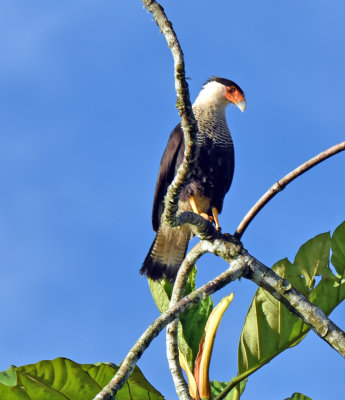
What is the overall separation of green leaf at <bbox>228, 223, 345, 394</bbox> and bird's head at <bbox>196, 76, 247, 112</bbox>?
2.93 m

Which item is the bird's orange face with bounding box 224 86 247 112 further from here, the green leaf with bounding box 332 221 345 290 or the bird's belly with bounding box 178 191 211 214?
the green leaf with bounding box 332 221 345 290

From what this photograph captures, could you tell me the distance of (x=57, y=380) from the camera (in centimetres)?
290

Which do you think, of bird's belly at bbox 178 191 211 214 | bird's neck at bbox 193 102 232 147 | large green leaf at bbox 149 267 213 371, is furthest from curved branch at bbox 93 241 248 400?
bird's neck at bbox 193 102 232 147

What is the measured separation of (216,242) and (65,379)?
0.91 metres

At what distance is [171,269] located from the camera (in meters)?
4.97

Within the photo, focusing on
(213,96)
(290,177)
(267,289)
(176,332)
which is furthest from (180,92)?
(213,96)

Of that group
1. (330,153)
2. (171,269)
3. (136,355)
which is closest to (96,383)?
(136,355)

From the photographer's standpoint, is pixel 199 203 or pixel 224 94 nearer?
pixel 199 203

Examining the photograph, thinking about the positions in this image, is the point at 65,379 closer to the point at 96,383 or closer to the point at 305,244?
the point at 96,383

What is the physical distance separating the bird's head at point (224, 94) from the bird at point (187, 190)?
1.70 ft

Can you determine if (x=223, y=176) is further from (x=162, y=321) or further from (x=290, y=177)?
(x=162, y=321)

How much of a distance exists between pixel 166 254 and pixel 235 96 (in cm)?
166

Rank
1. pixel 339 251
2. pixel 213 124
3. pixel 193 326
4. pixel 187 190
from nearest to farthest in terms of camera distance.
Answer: pixel 193 326
pixel 339 251
pixel 187 190
pixel 213 124

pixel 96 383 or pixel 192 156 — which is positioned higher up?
pixel 192 156
